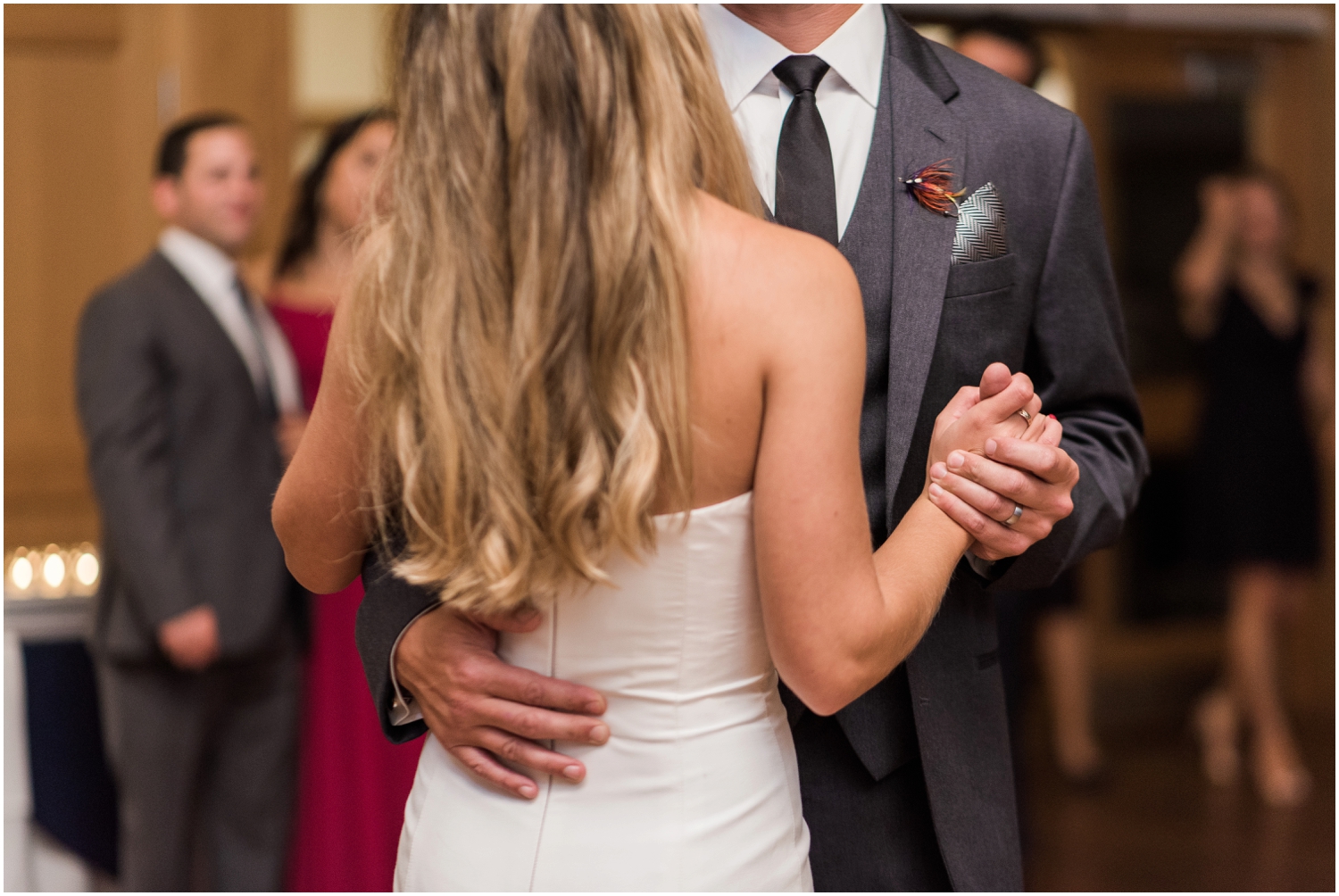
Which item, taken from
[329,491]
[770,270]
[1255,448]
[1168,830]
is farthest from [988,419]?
[1255,448]

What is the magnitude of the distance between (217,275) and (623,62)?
2.26 metres

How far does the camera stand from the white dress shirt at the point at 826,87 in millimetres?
1332

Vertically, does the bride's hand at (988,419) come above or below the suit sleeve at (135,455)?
above

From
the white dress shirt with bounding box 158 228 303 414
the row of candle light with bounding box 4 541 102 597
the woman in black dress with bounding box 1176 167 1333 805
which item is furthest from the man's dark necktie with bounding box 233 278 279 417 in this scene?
the woman in black dress with bounding box 1176 167 1333 805

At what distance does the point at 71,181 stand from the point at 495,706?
314cm

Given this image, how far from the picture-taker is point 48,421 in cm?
371

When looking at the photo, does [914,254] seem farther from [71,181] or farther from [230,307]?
[71,181]

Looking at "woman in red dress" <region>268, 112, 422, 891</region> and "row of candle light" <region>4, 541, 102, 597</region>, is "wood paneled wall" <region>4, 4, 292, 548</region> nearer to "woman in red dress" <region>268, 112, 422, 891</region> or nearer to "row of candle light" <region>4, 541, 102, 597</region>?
"row of candle light" <region>4, 541, 102, 597</region>

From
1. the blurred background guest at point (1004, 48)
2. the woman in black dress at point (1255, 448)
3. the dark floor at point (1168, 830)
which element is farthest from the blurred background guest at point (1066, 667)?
the blurred background guest at point (1004, 48)

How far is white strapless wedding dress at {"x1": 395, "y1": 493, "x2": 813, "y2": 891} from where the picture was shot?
107 cm

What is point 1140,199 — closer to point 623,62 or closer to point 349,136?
point 349,136

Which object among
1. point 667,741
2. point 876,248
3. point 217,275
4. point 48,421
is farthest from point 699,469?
point 48,421

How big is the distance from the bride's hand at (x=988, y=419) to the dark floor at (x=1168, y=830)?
194cm

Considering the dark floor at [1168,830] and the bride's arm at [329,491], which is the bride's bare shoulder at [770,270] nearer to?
the bride's arm at [329,491]
